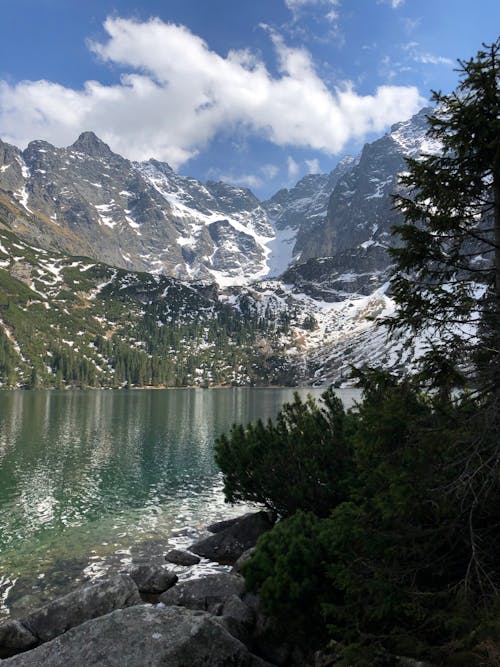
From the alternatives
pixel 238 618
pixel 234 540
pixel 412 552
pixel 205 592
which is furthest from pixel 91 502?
pixel 412 552

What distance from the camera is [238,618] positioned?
16.5m

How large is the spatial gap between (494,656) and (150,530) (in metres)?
31.9

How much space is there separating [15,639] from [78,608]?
2.39 meters

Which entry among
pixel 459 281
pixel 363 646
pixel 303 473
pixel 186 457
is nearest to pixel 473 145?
pixel 459 281

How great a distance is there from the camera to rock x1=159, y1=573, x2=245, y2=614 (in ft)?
66.0

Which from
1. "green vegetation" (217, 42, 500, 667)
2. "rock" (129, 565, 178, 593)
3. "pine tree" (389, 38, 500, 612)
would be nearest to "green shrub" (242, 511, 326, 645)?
"green vegetation" (217, 42, 500, 667)

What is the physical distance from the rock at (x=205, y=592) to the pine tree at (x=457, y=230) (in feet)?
46.0

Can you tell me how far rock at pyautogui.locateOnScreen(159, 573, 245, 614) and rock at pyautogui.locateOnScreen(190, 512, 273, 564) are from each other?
8390 mm

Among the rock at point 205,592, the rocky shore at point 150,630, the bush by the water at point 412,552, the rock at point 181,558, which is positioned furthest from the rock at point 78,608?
the bush by the water at point 412,552

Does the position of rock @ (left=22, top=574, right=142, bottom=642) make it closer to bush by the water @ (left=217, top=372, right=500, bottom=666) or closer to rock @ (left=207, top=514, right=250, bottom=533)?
bush by the water @ (left=217, top=372, right=500, bottom=666)

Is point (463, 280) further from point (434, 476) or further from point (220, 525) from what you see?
point (220, 525)

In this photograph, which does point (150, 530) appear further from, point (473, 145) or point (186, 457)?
point (473, 145)

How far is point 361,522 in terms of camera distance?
12234 mm

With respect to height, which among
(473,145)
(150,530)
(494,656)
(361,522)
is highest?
(473,145)
